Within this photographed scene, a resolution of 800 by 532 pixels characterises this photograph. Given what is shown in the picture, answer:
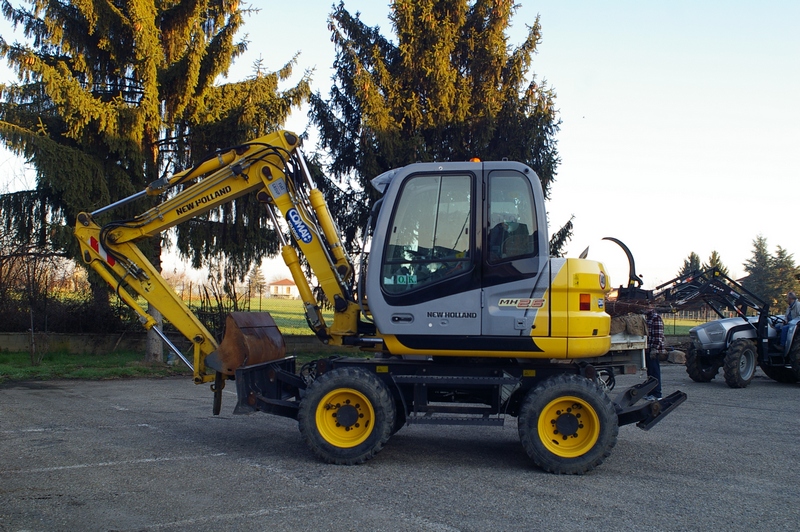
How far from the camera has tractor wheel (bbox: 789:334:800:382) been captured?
47.4ft

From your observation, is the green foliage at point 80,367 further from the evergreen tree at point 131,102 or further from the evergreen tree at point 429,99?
the evergreen tree at point 429,99

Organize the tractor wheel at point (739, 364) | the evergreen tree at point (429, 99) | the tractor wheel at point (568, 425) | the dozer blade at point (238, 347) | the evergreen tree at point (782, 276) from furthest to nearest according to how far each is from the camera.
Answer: the evergreen tree at point (782, 276) → the evergreen tree at point (429, 99) → the tractor wheel at point (739, 364) → the dozer blade at point (238, 347) → the tractor wheel at point (568, 425)

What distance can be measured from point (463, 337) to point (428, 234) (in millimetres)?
1090

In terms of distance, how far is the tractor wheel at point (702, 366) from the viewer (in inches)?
605

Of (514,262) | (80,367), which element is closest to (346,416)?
Result: (514,262)

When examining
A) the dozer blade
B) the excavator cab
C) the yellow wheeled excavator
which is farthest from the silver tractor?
the dozer blade

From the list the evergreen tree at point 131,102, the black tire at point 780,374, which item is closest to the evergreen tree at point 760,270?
the black tire at point 780,374

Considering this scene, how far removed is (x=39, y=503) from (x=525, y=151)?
578 inches

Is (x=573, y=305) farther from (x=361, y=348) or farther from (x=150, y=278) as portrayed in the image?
(x=150, y=278)

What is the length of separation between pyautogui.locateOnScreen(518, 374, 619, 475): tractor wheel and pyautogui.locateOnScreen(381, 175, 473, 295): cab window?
4.95 ft

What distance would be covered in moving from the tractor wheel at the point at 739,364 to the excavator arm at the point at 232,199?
32.2 feet

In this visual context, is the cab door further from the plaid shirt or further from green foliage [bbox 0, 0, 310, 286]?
green foliage [bbox 0, 0, 310, 286]

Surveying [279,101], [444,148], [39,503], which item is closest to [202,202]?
[39,503]

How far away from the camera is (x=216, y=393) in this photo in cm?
789
